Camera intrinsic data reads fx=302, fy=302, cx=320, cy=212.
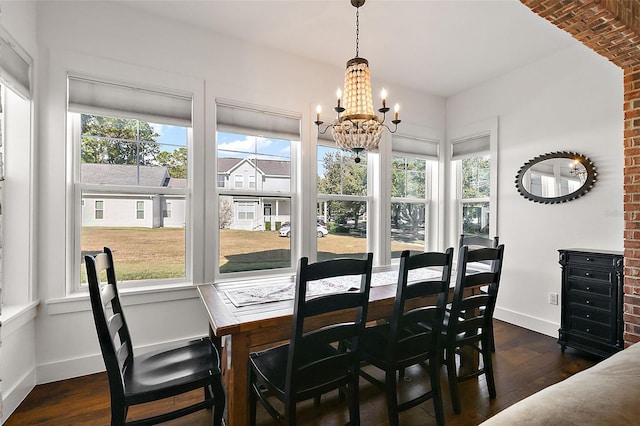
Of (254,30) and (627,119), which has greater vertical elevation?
(254,30)

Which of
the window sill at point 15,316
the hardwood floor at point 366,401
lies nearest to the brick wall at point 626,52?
the hardwood floor at point 366,401

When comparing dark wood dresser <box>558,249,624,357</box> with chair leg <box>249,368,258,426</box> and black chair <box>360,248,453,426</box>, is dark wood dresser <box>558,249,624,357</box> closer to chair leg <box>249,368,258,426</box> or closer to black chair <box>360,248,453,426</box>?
black chair <box>360,248,453,426</box>

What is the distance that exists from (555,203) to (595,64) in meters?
1.40

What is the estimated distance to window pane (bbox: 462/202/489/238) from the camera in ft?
13.3

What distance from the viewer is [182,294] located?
2766 mm

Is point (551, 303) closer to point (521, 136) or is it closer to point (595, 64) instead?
point (521, 136)

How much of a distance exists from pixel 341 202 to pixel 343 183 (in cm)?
24

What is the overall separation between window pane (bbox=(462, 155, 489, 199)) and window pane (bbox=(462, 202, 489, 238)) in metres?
0.14

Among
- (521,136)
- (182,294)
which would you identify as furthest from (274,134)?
(521,136)

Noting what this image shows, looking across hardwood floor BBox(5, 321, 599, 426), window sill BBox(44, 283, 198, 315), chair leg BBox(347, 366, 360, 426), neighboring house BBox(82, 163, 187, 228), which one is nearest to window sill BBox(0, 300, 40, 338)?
window sill BBox(44, 283, 198, 315)

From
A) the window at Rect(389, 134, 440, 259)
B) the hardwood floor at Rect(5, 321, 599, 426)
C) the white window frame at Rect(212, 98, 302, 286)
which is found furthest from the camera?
the window at Rect(389, 134, 440, 259)

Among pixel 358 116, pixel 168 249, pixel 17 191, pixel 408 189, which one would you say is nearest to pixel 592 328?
pixel 408 189

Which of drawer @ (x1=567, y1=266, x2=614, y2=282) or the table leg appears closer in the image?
the table leg

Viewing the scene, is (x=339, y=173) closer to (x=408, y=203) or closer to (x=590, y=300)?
(x=408, y=203)
